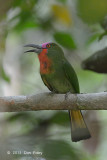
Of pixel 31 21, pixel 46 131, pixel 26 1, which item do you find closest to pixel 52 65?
pixel 31 21

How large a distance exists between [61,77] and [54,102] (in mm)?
599

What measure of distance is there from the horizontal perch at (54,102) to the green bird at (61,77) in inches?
18.7

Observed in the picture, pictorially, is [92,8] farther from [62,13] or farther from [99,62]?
[62,13]

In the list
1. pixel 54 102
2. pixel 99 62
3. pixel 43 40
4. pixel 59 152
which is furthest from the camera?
pixel 43 40

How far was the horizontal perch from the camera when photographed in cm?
210

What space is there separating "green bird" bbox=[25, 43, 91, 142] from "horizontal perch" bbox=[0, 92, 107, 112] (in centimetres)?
48

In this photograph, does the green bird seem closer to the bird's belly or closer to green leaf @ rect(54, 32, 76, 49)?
the bird's belly

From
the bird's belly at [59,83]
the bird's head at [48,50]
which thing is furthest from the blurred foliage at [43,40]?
the bird's belly at [59,83]

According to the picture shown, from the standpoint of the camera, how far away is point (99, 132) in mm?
3033

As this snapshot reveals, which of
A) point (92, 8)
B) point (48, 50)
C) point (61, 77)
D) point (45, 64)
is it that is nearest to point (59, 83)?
point (61, 77)

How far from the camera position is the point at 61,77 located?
9.53 ft

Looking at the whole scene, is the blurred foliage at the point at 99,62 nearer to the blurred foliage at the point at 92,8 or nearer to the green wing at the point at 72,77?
the green wing at the point at 72,77

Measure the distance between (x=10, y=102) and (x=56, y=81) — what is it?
0.75 metres

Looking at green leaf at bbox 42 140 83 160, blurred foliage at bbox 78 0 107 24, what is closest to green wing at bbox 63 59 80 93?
green leaf at bbox 42 140 83 160
